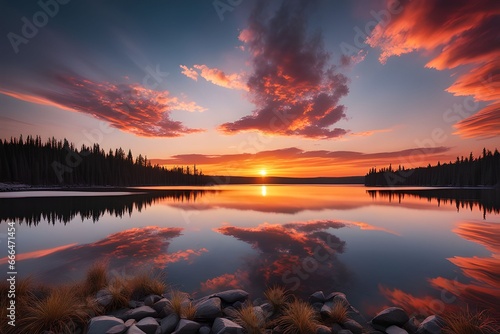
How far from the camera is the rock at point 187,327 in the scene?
602 cm

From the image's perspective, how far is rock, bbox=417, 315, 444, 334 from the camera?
611cm

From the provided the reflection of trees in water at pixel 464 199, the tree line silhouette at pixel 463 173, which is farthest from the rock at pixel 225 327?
the tree line silhouette at pixel 463 173

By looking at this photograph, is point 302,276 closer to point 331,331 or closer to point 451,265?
point 331,331

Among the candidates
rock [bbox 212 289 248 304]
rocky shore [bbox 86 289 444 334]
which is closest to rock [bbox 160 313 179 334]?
rocky shore [bbox 86 289 444 334]

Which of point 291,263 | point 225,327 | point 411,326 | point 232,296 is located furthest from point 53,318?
point 411,326

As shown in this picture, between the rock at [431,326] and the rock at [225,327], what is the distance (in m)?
5.21

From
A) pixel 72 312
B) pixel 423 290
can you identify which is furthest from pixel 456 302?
pixel 72 312

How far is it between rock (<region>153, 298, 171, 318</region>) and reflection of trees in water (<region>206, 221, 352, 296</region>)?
2.43 m

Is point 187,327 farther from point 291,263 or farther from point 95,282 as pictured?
point 291,263

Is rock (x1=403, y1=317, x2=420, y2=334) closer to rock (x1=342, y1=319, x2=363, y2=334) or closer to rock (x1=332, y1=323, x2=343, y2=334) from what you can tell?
rock (x1=342, y1=319, x2=363, y2=334)

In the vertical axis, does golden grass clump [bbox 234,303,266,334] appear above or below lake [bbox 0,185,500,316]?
above

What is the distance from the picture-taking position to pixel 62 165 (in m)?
121

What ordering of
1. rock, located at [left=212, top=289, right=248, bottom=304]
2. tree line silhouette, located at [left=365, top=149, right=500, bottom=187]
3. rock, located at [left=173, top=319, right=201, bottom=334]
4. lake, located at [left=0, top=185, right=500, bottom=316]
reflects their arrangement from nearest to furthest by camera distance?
1. rock, located at [left=173, top=319, right=201, bottom=334]
2. rock, located at [left=212, top=289, right=248, bottom=304]
3. lake, located at [left=0, top=185, right=500, bottom=316]
4. tree line silhouette, located at [left=365, top=149, right=500, bottom=187]

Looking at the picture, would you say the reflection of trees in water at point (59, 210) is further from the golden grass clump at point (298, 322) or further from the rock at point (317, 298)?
the golden grass clump at point (298, 322)
